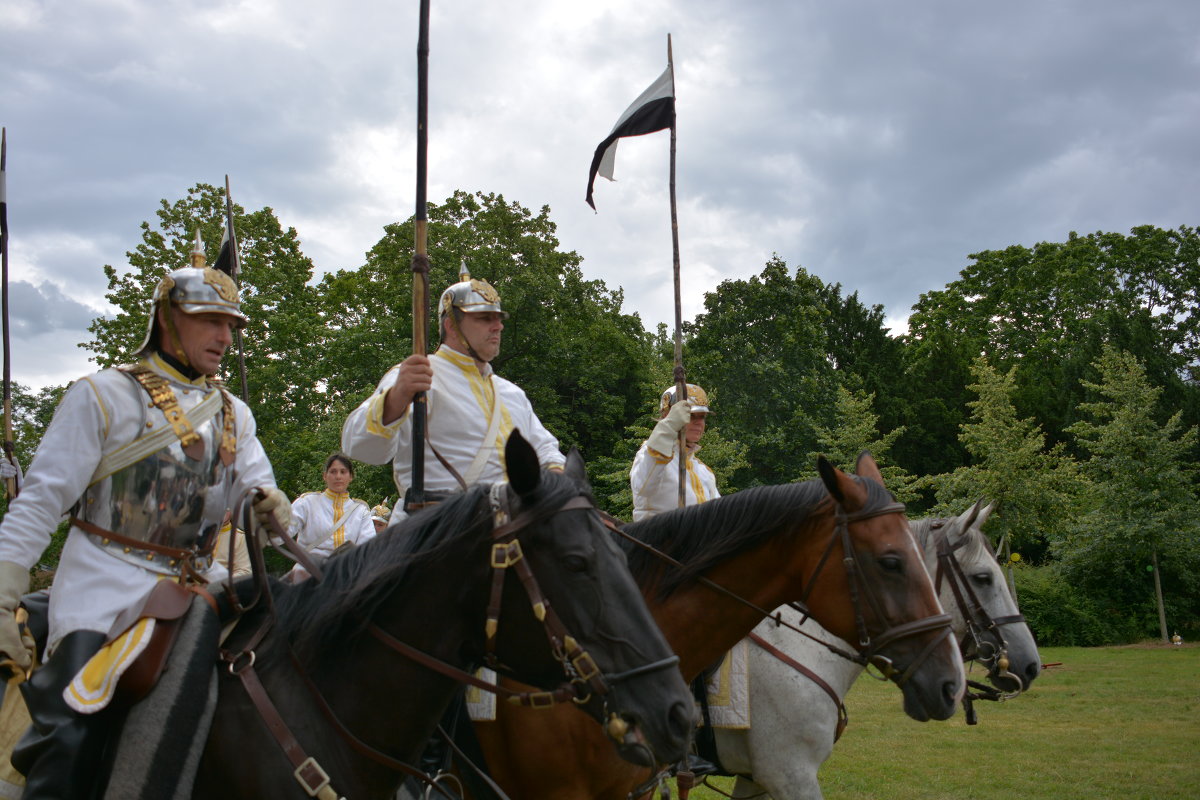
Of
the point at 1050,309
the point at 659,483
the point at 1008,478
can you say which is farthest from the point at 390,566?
the point at 1050,309

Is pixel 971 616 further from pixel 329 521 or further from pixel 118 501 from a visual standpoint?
pixel 329 521

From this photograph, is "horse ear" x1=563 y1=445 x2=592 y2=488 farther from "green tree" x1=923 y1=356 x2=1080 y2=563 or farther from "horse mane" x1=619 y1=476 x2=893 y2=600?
"green tree" x1=923 y1=356 x2=1080 y2=563

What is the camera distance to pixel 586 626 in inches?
108

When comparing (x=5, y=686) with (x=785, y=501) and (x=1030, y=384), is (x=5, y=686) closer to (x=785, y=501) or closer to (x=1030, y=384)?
(x=785, y=501)

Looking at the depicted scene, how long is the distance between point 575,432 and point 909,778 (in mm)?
24737

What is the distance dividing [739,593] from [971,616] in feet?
9.56

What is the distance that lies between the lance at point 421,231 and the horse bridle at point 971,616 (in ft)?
14.2

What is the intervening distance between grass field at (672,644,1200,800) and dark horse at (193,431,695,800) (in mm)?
6944

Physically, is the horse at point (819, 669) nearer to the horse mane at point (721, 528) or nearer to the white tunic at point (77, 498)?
the horse mane at point (721, 528)

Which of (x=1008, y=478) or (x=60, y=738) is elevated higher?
(x=1008, y=478)

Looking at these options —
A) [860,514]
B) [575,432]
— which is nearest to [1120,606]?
[575,432]

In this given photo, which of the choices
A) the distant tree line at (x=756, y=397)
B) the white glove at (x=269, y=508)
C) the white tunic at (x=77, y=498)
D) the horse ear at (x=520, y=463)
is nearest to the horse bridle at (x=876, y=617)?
the horse ear at (x=520, y=463)

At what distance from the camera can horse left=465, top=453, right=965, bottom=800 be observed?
4.21m

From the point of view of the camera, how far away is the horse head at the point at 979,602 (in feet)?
21.6
